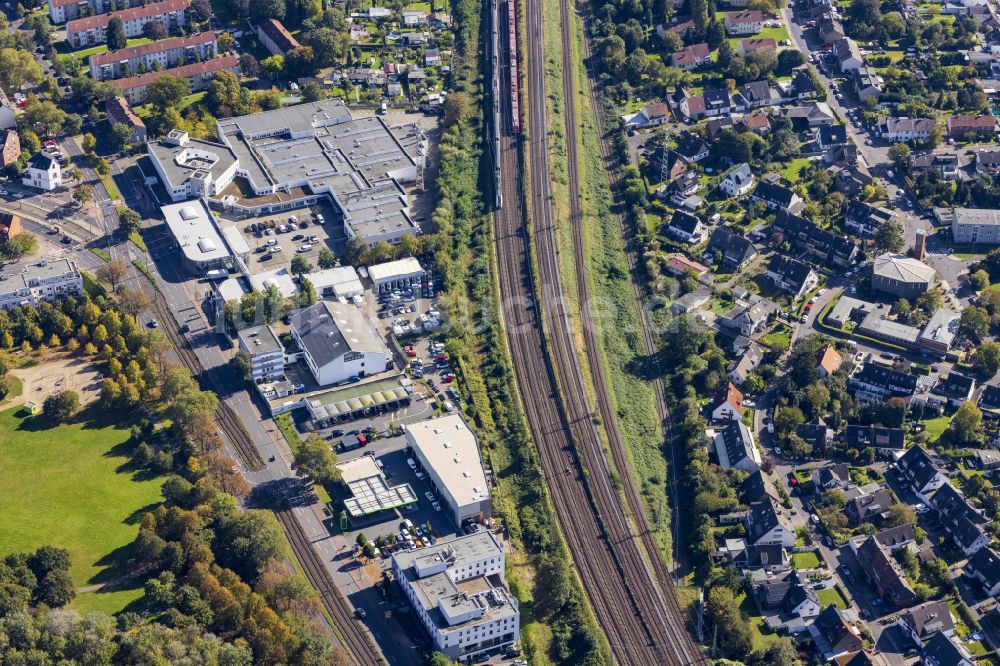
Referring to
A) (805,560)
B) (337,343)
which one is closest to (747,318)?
(805,560)

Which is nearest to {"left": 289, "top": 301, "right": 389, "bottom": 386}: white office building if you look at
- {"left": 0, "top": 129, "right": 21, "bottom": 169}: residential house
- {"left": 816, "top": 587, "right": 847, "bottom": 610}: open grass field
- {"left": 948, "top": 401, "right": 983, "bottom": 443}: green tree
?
{"left": 0, "top": 129, "right": 21, "bottom": 169}: residential house

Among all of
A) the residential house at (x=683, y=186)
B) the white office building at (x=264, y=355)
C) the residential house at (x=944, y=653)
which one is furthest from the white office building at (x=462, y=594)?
the residential house at (x=683, y=186)

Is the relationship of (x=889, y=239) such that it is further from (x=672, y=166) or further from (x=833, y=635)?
(x=833, y=635)

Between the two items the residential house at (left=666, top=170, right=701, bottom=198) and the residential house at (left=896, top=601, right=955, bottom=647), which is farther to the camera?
the residential house at (left=666, top=170, right=701, bottom=198)

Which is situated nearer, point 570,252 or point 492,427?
point 492,427

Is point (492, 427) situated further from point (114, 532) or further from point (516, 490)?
point (114, 532)

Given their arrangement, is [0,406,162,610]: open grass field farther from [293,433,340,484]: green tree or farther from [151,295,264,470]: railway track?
[293,433,340,484]: green tree

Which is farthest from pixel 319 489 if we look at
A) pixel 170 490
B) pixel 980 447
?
pixel 980 447

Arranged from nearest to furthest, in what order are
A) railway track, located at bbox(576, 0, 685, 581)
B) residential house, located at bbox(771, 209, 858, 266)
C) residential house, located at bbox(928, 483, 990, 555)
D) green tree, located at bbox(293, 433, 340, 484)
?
railway track, located at bbox(576, 0, 685, 581) < residential house, located at bbox(928, 483, 990, 555) < green tree, located at bbox(293, 433, 340, 484) < residential house, located at bbox(771, 209, 858, 266)
